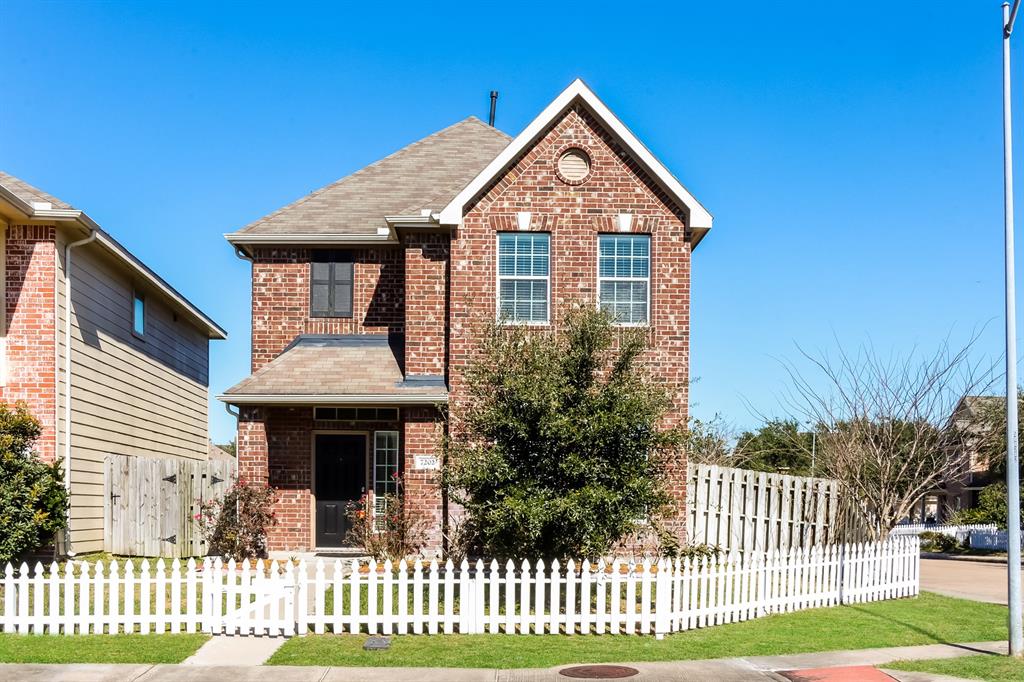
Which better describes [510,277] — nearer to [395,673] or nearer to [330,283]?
[330,283]

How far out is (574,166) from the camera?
1898 centimetres

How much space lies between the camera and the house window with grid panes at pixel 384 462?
20.0 meters

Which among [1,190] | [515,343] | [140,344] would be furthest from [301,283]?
[515,343]

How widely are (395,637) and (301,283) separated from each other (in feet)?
32.5

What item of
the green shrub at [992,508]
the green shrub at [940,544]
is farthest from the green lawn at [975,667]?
the green shrub at [992,508]

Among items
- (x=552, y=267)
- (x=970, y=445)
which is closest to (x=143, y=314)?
(x=552, y=267)

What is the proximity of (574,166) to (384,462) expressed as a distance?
6746 mm

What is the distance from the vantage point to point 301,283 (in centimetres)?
2095

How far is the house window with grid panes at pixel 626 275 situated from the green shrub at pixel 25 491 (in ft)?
32.3

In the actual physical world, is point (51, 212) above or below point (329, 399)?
above

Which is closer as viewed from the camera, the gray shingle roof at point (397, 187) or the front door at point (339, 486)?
the front door at point (339, 486)

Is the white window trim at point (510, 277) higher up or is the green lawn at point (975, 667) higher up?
the white window trim at point (510, 277)

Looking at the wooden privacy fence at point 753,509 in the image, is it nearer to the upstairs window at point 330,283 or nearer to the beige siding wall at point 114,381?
the upstairs window at point 330,283

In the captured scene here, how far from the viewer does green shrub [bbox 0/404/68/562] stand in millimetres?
15781
